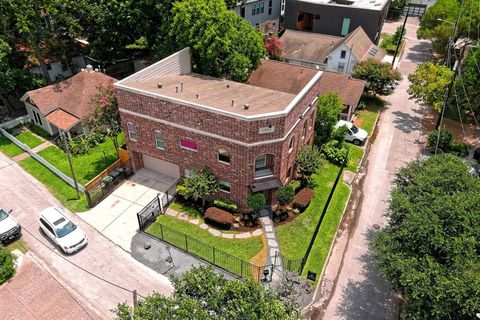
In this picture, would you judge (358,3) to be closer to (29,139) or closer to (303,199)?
(303,199)

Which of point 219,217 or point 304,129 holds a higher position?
point 304,129

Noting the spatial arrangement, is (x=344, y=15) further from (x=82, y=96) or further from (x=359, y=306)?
(x=359, y=306)

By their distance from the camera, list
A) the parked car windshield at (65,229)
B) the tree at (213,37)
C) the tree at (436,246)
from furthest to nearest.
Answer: the tree at (213,37)
the parked car windshield at (65,229)
the tree at (436,246)

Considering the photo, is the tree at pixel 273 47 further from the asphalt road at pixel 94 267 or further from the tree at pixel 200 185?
the asphalt road at pixel 94 267

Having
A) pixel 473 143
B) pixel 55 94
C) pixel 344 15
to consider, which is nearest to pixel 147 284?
pixel 55 94

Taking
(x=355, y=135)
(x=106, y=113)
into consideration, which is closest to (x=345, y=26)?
(x=355, y=135)

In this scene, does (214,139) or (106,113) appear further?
(106,113)

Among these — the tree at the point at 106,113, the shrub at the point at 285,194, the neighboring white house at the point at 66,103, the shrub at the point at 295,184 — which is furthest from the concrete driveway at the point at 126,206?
the shrub at the point at 295,184
